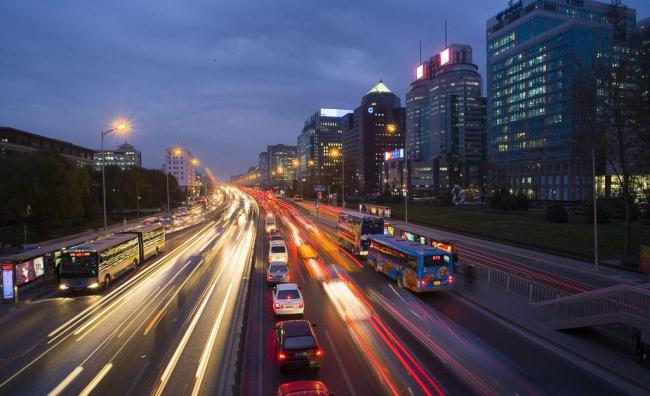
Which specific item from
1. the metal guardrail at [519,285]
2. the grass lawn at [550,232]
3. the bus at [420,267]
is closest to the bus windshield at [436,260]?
the bus at [420,267]

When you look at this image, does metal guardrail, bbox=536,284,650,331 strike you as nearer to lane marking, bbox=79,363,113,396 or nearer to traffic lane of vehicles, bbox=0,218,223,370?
lane marking, bbox=79,363,113,396

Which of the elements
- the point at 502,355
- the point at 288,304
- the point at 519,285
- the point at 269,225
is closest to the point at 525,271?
the point at 519,285

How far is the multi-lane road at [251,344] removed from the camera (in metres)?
13.3

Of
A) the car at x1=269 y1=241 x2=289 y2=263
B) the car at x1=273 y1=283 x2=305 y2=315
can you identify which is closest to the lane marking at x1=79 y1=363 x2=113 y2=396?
the car at x1=273 y1=283 x2=305 y2=315

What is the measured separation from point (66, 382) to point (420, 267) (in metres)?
17.4

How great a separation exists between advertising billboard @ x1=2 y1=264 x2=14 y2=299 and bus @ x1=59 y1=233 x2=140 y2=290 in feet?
8.66

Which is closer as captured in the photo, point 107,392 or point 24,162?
point 107,392

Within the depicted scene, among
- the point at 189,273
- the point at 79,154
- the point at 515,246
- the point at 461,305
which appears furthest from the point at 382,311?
the point at 79,154

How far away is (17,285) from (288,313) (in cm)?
1778

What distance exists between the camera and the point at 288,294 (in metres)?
20.5

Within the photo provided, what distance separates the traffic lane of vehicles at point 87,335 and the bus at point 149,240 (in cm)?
481

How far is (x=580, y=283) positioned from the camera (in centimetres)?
2677

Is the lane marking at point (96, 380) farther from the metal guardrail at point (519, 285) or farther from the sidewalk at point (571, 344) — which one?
the metal guardrail at point (519, 285)

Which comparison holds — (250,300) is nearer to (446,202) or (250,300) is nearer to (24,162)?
(24,162)
